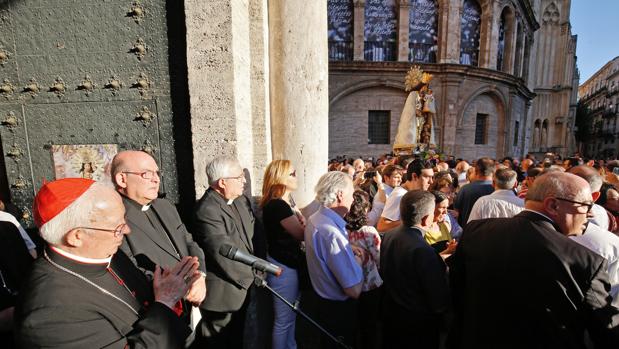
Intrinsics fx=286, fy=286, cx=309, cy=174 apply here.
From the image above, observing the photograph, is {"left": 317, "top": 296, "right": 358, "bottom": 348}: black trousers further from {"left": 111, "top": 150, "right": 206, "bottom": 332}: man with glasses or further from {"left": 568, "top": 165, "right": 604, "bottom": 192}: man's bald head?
{"left": 568, "top": 165, "right": 604, "bottom": 192}: man's bald head

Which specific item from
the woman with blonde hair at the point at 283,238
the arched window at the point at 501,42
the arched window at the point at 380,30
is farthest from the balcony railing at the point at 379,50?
the woman with blonde hair at the point at 283,238

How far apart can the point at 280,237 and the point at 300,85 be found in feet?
4.84

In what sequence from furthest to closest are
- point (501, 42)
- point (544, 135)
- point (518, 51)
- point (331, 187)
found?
point (544, 135)
point (518, 51)
point (501, 42)
point (331, 187)

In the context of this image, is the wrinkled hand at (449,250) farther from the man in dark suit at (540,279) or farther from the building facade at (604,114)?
the building facade at (604,114)

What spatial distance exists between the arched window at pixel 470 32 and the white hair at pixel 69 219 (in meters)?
21.7

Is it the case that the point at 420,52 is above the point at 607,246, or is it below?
above

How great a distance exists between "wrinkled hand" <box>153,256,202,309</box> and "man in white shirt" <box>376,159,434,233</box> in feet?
7.61

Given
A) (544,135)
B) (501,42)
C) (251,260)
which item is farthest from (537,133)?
(251,260)

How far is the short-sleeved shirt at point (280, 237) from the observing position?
2.37m

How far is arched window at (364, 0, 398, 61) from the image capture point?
17.2 m

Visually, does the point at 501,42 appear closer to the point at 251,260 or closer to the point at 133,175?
the point at 251,260

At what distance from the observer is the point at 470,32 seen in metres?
18.3

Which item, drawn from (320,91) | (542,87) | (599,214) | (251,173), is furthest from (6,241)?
(542,87)

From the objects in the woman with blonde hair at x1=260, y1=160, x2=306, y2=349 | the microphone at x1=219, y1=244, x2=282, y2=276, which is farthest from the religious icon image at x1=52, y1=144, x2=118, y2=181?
the microphone at x1=219, y1=244, x2=282, y2=276
